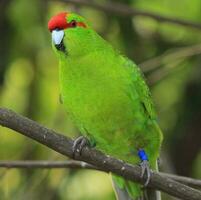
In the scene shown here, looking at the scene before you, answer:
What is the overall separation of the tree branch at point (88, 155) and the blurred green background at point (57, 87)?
1.48 metres

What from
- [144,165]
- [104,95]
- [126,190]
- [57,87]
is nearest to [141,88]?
[104,95]

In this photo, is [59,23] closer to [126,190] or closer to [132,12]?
[132,12]

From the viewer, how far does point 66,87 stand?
301 cm

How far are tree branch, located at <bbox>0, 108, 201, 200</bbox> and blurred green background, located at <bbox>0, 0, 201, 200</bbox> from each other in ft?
4.84

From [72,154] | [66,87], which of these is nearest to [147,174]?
[72,154]

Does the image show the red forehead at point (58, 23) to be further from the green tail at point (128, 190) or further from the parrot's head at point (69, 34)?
the green tail at point (128, 190)

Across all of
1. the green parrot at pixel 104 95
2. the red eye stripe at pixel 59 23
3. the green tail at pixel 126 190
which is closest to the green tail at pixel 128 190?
the green tail at pixel 126 190

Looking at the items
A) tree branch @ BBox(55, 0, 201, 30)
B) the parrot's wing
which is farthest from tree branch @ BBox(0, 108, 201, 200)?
tree branch @ BBox(55, 0, 201, 30)

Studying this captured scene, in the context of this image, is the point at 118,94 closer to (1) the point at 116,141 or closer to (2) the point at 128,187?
(1) the point at 116,141

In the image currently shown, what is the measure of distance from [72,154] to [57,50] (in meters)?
0.81

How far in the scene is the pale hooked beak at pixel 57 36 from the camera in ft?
9.73

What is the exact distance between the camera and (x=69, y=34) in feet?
9.95

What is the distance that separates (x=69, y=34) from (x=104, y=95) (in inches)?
13.7

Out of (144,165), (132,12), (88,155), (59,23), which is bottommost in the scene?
(144,165)
